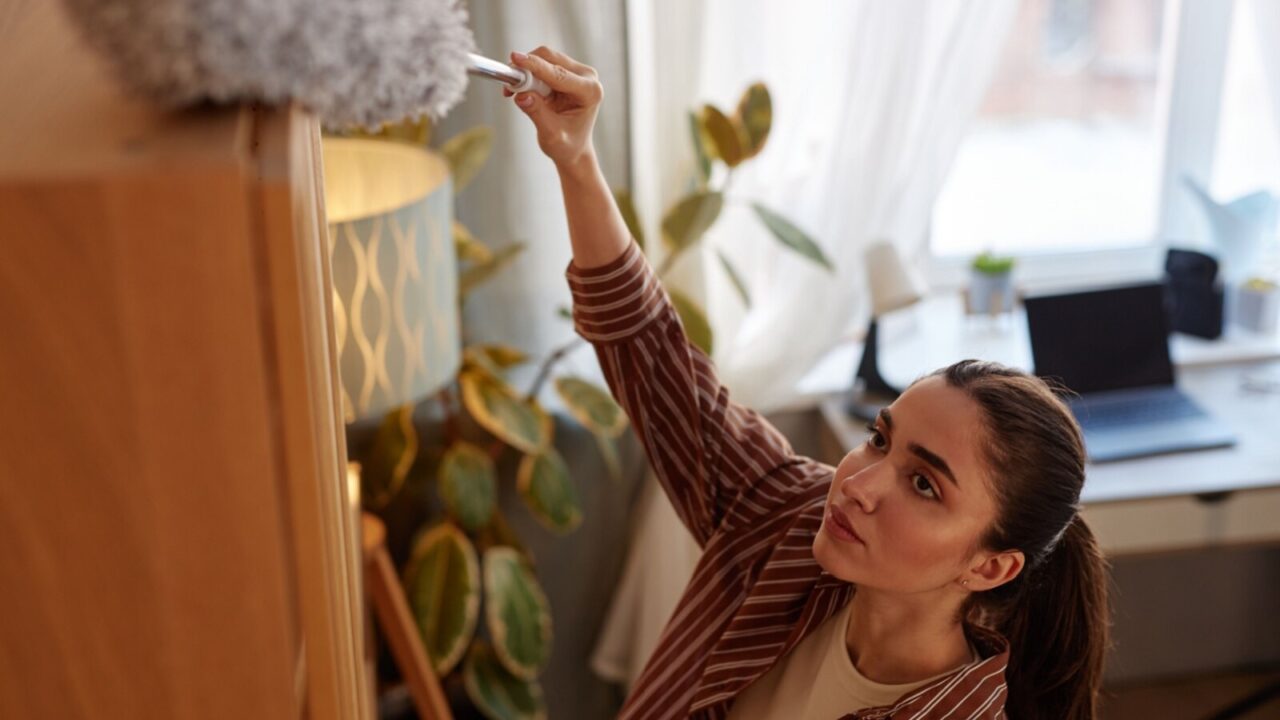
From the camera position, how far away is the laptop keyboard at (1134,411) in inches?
82.4

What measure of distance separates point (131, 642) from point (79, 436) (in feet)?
0.32

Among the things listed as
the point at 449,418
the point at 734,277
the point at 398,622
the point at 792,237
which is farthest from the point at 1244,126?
the point at 398,622

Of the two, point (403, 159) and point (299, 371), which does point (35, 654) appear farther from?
point (403, 159)

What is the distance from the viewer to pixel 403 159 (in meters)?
1.65

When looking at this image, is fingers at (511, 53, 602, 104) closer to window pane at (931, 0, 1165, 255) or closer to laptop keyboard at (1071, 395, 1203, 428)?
laptop keyboard at (1071, 395, 1203, 428)

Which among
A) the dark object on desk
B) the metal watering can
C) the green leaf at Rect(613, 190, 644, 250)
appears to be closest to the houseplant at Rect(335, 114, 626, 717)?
the green leaf at Rect(613, 190, 644, 250)

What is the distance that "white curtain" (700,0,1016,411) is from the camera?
2.05 metres

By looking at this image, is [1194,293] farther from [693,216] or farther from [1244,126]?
[693,216]

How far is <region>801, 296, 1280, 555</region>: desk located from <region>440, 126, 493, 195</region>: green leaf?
0.79 metres

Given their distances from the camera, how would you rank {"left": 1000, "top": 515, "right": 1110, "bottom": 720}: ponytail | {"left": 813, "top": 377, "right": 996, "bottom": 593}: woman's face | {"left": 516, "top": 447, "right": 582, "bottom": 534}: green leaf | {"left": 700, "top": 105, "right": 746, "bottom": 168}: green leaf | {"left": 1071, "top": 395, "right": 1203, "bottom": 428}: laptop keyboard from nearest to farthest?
1. {"left": 813, "top": 377, "right": 996, "bottom": 593}: woman's face
2. {"left": 1000, "top": 515, "right": 1110, "bottom": 720}: ponytail
3. {"left": 700, "top": 105, "right": 746, "bottom": 168}: green leaf
4. {"left": 516, "top": 447, "right": 582, "bottom": 534}: green leaf
5. {"left": 1071, "top": 395, "right": 1203, "bottom": 428}: laptop keyboard

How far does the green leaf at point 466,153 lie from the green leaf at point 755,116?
40 centimetres

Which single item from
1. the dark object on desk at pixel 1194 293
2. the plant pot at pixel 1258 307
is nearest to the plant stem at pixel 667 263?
the dark object on desk at pixel 1194 293

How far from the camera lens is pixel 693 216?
1.90 metres

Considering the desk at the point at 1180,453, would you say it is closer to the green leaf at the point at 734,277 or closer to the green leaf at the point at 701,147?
the green leaf at the point at 734,277
